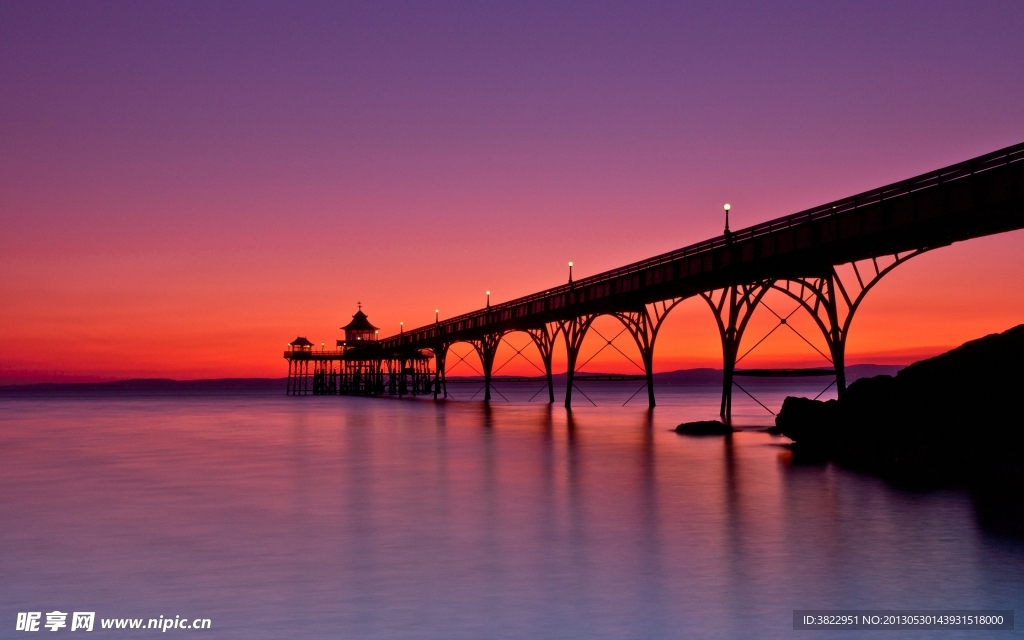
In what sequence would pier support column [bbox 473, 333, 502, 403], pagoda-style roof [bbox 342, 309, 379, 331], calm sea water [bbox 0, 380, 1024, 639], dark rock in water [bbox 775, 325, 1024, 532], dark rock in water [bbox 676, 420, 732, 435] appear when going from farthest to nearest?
pagoda-style roof [bbox 342, 309, 379, 331] < pier support column [bbox 473, 333, 502, 403] < dark rock in water [bbox 676, 420, 732, 435] < dark rock in water [bbox 775, 325, 1024, 532] < calm sea water [bbox 0, 380, 1024, 639]

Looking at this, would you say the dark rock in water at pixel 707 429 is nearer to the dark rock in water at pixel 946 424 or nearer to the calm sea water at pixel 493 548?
the dark rock in water at pixel 946 424

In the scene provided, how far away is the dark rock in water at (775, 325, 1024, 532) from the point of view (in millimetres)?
19203

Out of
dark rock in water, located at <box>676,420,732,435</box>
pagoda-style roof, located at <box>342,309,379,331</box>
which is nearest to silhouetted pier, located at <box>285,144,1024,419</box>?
dark rock in water, located at <box>676,420,732,435</box>

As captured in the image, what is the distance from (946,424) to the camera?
69.8 feet

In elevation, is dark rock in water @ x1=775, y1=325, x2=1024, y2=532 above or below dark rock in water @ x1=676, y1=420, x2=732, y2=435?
above

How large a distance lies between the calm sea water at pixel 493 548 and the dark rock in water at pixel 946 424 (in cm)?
152

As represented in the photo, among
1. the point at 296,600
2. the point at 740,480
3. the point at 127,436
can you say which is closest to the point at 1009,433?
the point at 740,480

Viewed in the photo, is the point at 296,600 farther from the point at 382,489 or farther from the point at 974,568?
the point at 382,489

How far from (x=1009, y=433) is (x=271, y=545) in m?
14.8

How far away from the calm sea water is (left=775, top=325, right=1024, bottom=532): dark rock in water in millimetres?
1520

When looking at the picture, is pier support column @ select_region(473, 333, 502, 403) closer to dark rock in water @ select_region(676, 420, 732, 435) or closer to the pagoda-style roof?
dark rock in water @ select_region(676, 420, 732, 435)

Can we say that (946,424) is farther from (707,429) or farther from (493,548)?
(707,429)

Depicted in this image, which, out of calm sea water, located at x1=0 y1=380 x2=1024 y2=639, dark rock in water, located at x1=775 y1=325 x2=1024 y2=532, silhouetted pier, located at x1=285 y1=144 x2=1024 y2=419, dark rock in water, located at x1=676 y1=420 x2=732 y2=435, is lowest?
calm sea water, located at x1=0 y1=380 x2=1024 y2=639

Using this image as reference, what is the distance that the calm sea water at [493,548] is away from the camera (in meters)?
9.87
